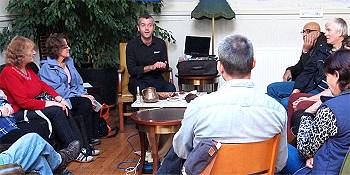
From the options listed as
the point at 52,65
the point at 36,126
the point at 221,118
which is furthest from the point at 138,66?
the point at 221,118

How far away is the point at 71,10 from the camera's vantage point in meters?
5.57

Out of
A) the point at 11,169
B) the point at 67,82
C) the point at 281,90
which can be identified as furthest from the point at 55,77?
the point at 281,90

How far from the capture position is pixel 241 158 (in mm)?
2037

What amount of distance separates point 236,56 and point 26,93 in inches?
97.7

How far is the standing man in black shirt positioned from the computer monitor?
1.75 feet

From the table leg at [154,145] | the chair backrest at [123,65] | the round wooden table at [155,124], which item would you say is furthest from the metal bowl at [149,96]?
the chair backrest at [123,65]

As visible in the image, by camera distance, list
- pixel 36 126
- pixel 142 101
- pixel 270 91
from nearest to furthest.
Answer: pixel 36 126 → pixel 142 101 → pixel 270 91

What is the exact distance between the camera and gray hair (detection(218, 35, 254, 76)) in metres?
2.12

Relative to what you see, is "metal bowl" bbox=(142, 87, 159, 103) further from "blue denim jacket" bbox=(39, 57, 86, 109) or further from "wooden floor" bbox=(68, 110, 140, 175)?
"blue denim jacket" bbox=(39, 57, 86, 109)

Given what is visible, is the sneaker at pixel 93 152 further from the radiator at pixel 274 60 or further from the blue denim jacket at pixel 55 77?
the radiator at pixel 274 60

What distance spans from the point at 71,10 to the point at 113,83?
1.23m

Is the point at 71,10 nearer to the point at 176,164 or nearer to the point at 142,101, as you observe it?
the point at 142,101

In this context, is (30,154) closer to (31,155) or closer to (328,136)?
(31,155)

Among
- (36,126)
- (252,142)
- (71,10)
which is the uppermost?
(71,10)
